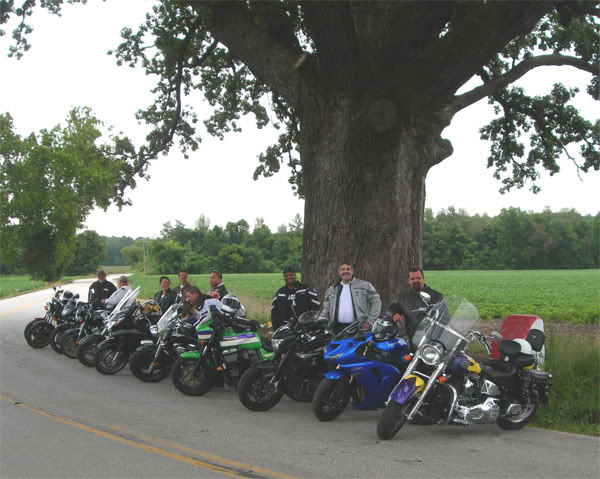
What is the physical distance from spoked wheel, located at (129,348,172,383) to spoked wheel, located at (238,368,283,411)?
2941 millimetres

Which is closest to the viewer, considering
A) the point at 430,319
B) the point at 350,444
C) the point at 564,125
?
the point at 350,444

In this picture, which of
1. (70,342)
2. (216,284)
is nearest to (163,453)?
(216,284)

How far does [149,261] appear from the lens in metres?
106

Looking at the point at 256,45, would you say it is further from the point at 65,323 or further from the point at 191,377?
the point at 65,323

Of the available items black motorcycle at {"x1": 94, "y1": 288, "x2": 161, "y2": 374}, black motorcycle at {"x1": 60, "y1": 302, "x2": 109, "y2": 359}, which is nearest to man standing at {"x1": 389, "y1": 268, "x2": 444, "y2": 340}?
black motorcycle at {"x1": 94, "y1": 288, "x2": 161, "y2": 374}

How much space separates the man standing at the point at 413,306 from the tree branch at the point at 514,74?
19.3 ft

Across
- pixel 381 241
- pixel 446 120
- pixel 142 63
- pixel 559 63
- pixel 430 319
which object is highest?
pixel 142 63

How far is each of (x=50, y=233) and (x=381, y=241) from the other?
62.5 meters

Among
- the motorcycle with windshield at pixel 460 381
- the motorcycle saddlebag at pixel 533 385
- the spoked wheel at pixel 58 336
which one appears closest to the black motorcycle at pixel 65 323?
the spoked wheel at pixel 58 336

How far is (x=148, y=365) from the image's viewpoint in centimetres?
1109

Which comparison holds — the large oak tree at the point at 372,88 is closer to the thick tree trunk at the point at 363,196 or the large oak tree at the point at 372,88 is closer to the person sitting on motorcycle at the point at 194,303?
the thick tree trunk at the point at 363,196

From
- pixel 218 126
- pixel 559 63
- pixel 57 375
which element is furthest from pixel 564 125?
pixel 57 375

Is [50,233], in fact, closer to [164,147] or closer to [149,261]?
[149,261]

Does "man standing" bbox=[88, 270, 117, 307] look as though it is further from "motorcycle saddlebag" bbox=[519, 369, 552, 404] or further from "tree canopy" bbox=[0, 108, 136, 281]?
"tree canopy" bbox=[0, 108, 136, 281]
